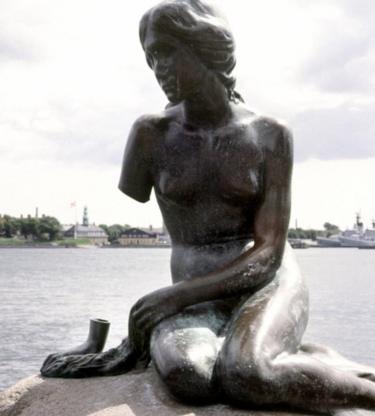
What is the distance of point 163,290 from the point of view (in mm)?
5098

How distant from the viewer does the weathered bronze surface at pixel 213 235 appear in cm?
467

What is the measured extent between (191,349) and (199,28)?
1.84 meters

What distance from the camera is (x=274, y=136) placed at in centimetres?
533

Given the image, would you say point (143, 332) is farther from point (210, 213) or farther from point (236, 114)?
point (236, 114)

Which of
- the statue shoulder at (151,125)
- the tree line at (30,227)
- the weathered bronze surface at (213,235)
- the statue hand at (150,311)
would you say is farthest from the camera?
the tree line at (30,227)

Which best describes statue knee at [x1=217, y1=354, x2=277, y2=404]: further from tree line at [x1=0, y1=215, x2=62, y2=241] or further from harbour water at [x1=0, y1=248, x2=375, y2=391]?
tree line at [x1=0, y1=215, x2=62, y2=241]

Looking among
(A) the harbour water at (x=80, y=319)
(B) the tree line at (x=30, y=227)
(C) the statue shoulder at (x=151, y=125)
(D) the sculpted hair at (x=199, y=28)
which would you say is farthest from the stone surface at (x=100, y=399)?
(B) the tree line at (x=30, y=227)

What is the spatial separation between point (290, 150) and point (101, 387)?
70.7 inches

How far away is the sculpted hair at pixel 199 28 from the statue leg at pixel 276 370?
1.43m

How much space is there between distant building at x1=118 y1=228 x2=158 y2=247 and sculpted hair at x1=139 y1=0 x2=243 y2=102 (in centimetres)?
13544

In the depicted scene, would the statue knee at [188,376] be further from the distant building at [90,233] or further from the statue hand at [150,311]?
the distant building at [90,233]

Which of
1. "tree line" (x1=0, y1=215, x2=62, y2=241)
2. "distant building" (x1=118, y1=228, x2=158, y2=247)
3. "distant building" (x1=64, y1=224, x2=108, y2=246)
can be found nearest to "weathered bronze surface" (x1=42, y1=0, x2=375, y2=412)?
"tree line" (x1=0, y1=215, x2=62, y2=241)

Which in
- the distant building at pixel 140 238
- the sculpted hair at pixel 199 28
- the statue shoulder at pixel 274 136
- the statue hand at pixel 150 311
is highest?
the distant building at pixel 140 238

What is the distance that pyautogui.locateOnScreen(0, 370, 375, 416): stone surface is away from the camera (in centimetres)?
454
